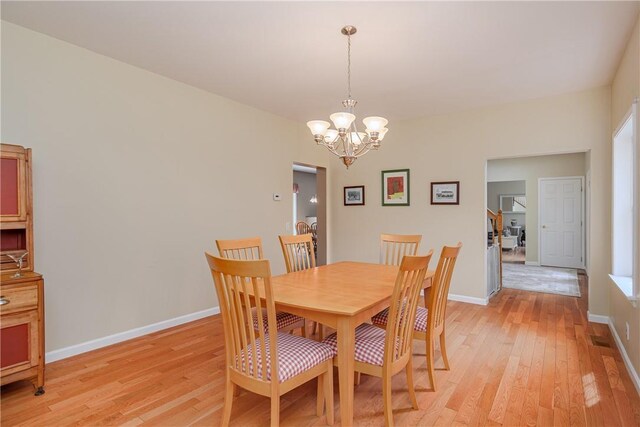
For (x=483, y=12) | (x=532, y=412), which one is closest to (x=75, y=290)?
(x=532, y=412)

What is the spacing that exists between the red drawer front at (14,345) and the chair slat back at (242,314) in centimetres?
143

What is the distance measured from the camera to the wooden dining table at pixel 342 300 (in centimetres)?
166

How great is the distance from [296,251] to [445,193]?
249 cm

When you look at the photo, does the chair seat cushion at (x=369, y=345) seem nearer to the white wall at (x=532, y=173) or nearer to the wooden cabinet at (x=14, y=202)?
the wooden cabinet at (x=14, y=202)

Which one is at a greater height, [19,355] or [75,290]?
[75,290]

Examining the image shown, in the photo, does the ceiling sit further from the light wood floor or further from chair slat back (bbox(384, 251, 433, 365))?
the light wood floor

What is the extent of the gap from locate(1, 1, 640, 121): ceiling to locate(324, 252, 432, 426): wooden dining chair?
5.63 feet

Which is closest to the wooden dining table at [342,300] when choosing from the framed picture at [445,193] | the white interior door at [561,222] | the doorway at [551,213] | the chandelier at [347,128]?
the chandelier at [347,128]

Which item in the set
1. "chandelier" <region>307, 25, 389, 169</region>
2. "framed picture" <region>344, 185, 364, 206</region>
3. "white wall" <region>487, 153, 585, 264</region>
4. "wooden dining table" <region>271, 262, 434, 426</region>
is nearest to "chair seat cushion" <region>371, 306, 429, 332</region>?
"wooden dining table" <region>271, 262, 434, 426</region>

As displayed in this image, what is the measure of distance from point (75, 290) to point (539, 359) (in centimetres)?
382

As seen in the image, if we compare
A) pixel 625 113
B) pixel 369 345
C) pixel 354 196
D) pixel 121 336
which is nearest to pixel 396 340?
pixel 369 345

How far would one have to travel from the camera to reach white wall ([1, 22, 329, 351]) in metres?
2.57

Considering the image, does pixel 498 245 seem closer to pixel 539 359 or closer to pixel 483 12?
pixel 539 359

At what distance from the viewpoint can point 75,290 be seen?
2736mm
